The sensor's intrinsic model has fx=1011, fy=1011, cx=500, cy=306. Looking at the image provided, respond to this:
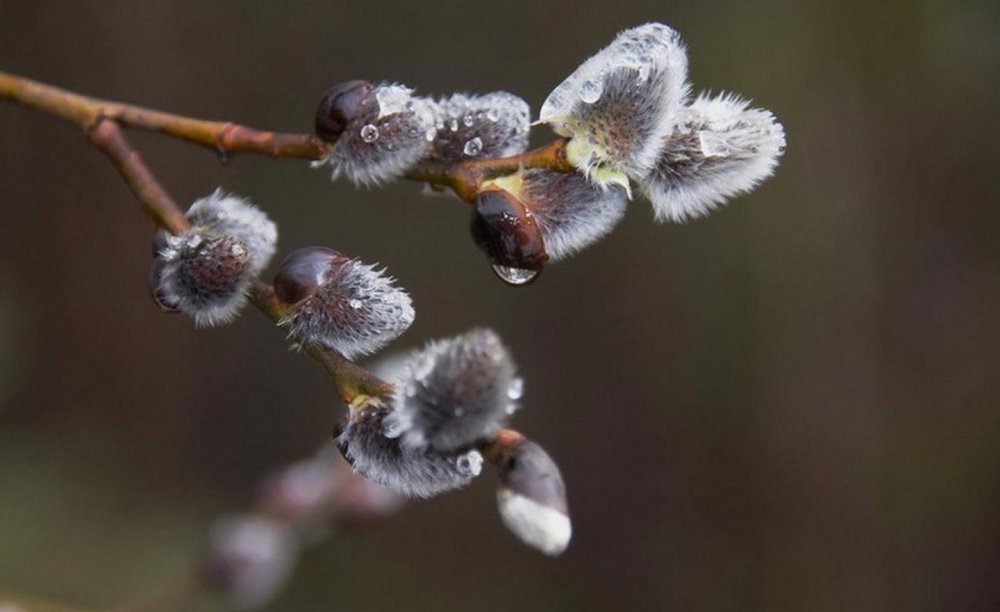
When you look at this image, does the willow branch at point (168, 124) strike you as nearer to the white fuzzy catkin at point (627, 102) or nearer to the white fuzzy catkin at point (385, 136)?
the white fuzzy catkin at point (385, 136)

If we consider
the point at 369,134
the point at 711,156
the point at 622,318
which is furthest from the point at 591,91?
the point at 622,318

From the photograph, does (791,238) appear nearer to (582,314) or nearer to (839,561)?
(582,314)

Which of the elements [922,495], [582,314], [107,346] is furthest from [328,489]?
[922,495]

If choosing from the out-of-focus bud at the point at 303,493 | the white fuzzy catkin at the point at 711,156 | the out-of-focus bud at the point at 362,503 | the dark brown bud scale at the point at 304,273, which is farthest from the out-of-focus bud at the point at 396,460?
the out-of-focus bud at the point at 303,493

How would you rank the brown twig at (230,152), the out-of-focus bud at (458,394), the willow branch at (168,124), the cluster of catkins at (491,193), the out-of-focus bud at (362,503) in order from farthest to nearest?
1. the out-of-focus bud at (362,503)
2. the willow branch at (168,124)
3. the brown twig at (230,152)
4. the cluster of catkins at (491,193)
5. the out-of-focus bud at (458,394)

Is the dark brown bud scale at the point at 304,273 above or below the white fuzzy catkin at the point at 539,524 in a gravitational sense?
above

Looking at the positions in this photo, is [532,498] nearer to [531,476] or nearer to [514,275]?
[531,476]
